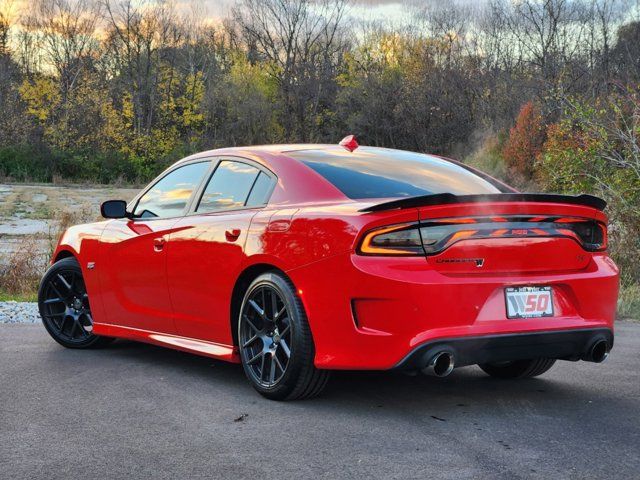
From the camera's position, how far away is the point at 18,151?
42.7 metres

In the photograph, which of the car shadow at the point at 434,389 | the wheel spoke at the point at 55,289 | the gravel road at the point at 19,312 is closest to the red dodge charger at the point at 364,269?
the car shadow at the point at 434,389

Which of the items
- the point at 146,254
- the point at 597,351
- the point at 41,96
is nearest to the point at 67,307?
the point at 146,254

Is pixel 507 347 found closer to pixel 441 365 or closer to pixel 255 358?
pixel 441 365

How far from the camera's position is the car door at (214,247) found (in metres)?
5.05

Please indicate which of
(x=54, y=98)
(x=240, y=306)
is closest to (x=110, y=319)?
(x=240, y=306)

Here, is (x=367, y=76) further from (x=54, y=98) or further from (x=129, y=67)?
(x=54, y=98)

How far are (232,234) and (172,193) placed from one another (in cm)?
112

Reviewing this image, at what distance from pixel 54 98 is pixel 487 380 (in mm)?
47633

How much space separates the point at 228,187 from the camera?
5426 millimetres

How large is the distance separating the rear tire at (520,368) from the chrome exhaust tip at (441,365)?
57.8 inches

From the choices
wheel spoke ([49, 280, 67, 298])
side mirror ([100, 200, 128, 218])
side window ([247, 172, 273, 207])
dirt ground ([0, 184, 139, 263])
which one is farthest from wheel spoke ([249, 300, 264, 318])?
dirt ground ([0, 184, 139, 263])

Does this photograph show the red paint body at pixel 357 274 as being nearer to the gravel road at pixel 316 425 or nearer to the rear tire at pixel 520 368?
the gravel road at pixel 316 425

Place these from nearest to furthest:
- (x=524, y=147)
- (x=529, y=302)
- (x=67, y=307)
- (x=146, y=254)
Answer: (x=529, y=302), (x=146, y=254), (x=67, y=307), (x=524, y=147)

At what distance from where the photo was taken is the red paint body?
13.6ft
